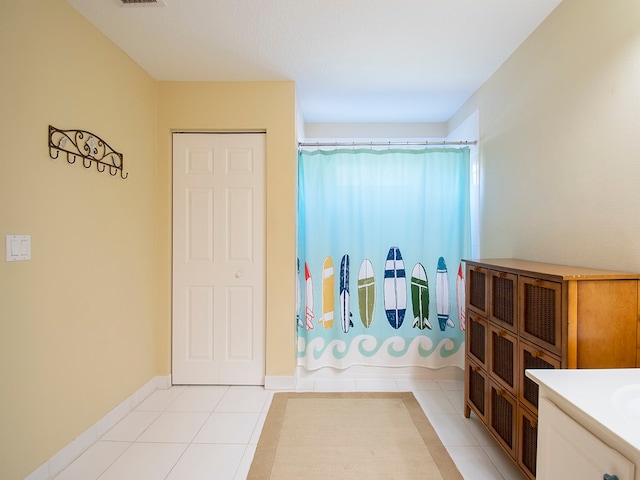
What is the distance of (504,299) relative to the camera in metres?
1.68

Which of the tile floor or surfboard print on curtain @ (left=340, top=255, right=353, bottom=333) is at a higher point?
surfboard print on curtain @ (left=340, top=255, right=353, bottom=333)

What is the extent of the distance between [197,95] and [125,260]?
1.41 metres

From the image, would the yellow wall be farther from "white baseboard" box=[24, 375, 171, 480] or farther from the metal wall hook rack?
"white baseboard" box=[24, 375, 171, 480]

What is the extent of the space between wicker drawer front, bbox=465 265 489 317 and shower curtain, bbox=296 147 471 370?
62 centimetres

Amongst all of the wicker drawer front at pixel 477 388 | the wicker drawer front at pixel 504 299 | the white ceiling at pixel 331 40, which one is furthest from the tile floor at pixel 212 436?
the white ceiling at pixel 331 40

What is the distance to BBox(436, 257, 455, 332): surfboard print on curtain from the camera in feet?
8.86

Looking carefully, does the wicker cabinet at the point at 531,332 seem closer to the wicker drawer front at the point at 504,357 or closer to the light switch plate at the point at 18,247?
the wicker drawer front at the point at 504,357

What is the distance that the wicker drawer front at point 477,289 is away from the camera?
187 cm

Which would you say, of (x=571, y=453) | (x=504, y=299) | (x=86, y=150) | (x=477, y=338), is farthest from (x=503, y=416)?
(x=86, y=150)

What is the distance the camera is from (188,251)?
8.66 feet

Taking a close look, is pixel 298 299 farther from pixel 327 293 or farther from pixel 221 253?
pixel 221 253

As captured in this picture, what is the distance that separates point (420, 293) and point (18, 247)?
8.49ft

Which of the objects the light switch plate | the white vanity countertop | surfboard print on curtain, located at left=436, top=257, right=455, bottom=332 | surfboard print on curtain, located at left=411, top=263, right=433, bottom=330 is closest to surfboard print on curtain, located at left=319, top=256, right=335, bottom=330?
surfboard print on curtain, located at left=411, top=263, right=433, bottom=330

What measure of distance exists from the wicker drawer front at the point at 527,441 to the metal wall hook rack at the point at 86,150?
2.62 m
